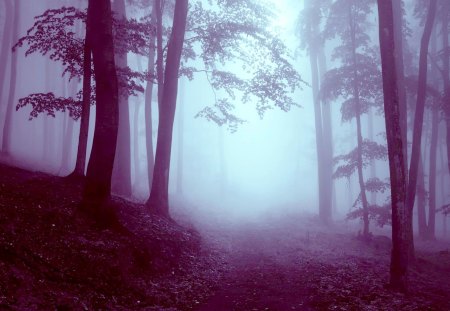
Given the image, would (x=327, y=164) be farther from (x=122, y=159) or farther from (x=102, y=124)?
(x=102, y=124)

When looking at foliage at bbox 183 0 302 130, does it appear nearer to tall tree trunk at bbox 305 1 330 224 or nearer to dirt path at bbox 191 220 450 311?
tall tree trunk at bbox 305 1 330 224

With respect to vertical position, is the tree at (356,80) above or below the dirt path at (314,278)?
above

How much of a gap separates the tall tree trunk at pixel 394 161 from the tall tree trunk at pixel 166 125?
763 centimetres

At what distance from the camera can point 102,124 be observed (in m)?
8.49

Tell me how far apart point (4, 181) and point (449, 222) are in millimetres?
48718

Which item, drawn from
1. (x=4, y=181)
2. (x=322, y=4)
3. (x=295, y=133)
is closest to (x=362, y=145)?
(x=322, y=4)

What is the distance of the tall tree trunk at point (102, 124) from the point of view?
333 inches

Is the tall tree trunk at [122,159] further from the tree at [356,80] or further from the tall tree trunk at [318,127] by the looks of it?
the tall tree trunk at [318,127]

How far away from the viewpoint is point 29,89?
1965 inches

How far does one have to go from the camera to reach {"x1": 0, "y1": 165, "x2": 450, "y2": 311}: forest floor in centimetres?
580

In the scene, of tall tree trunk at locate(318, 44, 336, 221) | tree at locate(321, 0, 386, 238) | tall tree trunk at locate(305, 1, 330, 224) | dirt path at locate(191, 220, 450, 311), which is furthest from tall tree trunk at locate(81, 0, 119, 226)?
tall tree trunk at locate(318, 44, 336, 221)

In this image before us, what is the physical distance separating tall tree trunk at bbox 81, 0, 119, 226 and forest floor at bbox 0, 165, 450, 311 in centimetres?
50

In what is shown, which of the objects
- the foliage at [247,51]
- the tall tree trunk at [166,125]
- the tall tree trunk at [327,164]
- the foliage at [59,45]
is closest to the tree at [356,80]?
the tall tree trunk at [327,164]

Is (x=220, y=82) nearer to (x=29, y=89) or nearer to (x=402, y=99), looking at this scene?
(x=402, y=99)
